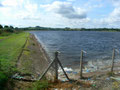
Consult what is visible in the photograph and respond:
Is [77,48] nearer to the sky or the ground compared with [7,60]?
Answer: nearer to the ground

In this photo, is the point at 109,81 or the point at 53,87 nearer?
the point at 53,87

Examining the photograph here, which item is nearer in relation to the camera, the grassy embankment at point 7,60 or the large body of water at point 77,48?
the grassy embankment at point 7,60

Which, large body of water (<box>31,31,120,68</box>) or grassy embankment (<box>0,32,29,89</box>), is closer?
grassy embankment (<box>0,32,29,89</box>)

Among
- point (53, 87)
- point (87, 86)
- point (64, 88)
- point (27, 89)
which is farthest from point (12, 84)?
point (87, 86)

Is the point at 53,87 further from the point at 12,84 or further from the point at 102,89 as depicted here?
the point at 102,89

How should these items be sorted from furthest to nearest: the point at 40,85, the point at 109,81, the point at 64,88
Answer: the point at 109,81, the point at 64,88, the point at 40,85

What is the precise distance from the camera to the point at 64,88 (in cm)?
677

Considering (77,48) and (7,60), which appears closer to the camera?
(7,60)

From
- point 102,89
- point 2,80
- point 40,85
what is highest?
point 2,80

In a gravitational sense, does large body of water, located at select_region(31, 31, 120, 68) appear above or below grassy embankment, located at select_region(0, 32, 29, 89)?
below

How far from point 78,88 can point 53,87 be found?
5.10 feet

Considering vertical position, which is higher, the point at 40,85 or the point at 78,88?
the point at 40,85

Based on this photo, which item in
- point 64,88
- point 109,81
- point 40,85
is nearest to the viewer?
point 40,85

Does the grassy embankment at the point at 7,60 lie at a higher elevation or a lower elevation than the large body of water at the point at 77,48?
higher
